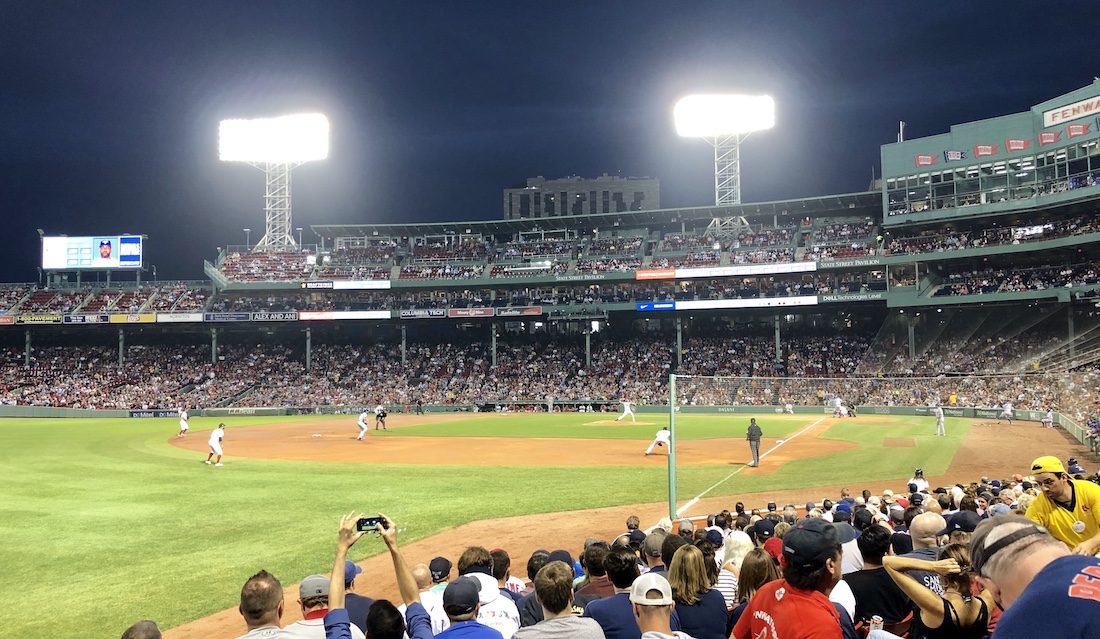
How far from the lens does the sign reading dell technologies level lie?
72312 mm

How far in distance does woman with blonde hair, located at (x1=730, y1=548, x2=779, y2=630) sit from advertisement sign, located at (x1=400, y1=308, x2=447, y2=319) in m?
63.6

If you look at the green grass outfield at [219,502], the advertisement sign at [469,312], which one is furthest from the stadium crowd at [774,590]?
the advertisement sign at [469,312]

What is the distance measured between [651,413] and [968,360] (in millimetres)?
23366

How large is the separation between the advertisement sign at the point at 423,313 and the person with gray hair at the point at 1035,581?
66.9 m

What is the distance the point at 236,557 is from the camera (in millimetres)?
13391

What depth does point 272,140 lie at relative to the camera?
74.1 meters

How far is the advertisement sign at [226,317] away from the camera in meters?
68.0

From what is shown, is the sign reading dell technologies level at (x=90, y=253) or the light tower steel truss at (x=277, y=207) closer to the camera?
the sign reading dell technologies level at (x=90, y=253)

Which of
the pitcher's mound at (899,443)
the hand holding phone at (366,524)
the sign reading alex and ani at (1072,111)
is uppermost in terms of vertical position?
the sign reading alex and ani at (1072,111)

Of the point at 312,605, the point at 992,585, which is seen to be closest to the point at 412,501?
the point at 312,605

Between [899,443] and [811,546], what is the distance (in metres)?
26.0

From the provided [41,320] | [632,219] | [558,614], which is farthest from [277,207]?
[558,614]

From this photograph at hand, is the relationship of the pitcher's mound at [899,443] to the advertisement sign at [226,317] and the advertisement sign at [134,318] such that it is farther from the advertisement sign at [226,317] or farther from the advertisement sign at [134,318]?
the advertisement sign at [134,318]

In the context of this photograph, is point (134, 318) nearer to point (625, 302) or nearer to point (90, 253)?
point (90, 253)
